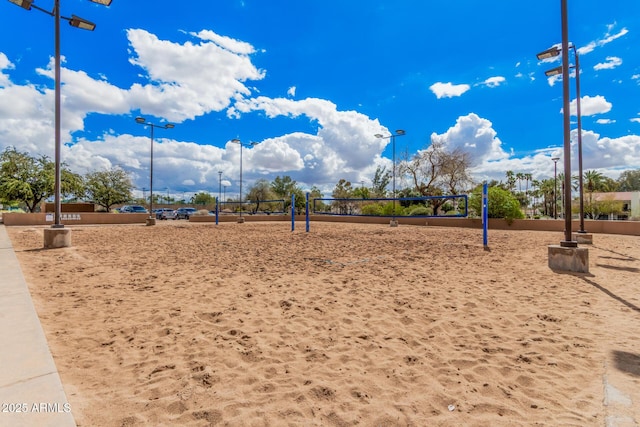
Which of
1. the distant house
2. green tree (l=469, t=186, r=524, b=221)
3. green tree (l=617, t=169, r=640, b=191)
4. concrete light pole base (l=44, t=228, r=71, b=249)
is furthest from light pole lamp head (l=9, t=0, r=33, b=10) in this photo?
green tree (l=617, t=169, r=640, b=191)

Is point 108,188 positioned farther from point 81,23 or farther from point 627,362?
point 627,362

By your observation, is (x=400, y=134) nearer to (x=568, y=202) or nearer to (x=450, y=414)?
(x=568, y=202)

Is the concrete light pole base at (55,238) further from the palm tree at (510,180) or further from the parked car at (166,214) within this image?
the palm tree at (510,180)

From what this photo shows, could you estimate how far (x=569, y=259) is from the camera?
6.61 m

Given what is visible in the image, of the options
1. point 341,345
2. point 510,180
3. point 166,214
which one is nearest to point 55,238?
point 341,345

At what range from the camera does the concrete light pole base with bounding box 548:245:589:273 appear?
256 inches

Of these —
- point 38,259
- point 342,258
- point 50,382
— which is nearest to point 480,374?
point 50,382

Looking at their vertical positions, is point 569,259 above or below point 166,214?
below

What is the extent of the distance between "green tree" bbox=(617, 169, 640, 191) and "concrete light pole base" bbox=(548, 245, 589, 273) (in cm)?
8654

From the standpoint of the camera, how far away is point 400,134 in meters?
24.3

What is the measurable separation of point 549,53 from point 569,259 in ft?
18.9

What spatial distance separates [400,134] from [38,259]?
22.4m

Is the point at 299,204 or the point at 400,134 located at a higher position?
the point at 400,134

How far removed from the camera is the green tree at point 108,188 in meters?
40.3
